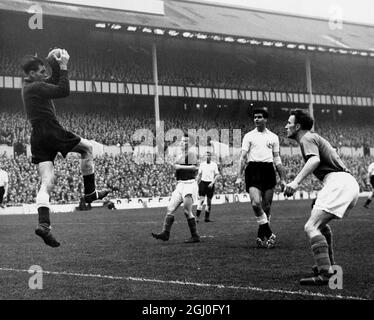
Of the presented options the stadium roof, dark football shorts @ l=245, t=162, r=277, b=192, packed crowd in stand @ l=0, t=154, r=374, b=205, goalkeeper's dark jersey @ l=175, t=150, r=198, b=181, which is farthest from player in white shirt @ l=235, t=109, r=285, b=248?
the stadium roof

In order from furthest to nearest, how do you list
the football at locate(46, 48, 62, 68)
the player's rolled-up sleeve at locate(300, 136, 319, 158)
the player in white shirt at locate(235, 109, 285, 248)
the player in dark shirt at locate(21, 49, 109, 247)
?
the player in white shirt at locate(235, 109, 285, 248)
the player's rolled-up sleeve at locate(300, 136, 319, 158)
the player in dark shirt at locate(21, 49, 109, 247)
the football at locate(46, 48, 62, 68)

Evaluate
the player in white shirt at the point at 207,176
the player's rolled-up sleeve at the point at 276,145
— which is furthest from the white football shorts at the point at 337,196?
the player in white shirt at the point at 207,176

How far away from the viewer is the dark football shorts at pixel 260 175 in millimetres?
11711

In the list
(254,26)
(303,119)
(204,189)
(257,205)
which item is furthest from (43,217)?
(254,26)

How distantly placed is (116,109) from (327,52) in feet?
62.0

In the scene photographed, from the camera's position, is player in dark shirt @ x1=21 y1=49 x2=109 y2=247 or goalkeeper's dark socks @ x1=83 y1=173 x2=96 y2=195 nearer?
player in dark shirt @ x1=21 y1=49 x2=109 y2=247

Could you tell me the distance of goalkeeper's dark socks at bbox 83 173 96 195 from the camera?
5133 mm

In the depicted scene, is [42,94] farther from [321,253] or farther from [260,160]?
[260,160]

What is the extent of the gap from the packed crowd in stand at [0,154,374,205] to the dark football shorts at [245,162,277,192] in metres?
7.63

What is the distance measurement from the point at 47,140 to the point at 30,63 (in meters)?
0.60

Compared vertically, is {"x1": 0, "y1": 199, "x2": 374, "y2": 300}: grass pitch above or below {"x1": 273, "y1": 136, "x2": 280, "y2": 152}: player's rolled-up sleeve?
below

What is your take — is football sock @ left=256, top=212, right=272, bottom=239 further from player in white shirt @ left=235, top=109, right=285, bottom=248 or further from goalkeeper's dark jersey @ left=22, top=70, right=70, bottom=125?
goalkeeper's dark jersey @ left=22, top=70, right=70, bottom=125

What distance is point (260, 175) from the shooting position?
1173 centimetres

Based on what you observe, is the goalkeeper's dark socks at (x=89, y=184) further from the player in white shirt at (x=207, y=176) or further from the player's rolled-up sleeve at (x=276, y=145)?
the player in white shirt at (x=207, y=176)
